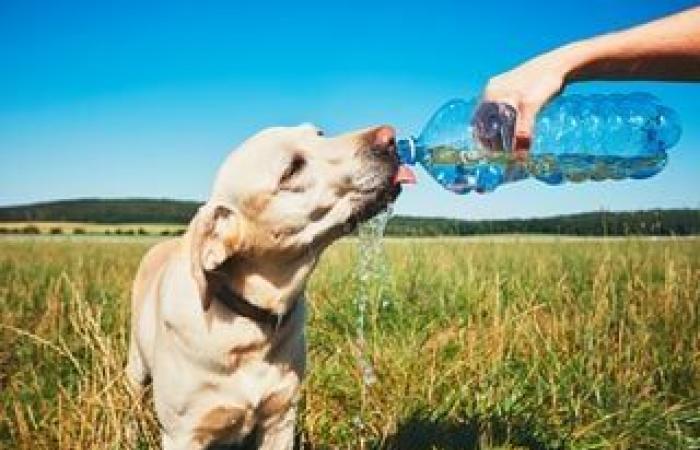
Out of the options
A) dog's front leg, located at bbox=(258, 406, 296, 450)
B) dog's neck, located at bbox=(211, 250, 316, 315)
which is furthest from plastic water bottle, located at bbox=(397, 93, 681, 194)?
dog's front leg, located at bbox=(258, 406, 296, 450)

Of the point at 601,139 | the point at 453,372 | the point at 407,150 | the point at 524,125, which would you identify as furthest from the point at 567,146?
the point at 524,125

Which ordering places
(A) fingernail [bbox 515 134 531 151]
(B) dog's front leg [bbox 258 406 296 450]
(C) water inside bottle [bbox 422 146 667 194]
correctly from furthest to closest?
(C) water inside bottle [bbox 422 146 667 194]
(B) dog's front leg [bbox 258 406 296 450]
(A) fingernail [bbox 515 134 531 151]

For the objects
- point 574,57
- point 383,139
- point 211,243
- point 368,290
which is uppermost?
point 574,57

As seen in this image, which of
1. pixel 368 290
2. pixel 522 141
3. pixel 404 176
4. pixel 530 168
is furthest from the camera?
pixel 368 290

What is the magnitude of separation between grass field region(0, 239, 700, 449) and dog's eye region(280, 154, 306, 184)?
1.30m

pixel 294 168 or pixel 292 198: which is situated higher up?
pixel 294 168

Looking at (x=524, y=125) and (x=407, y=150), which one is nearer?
(x=524, y=125)

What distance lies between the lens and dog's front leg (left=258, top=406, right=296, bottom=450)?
4.24 m

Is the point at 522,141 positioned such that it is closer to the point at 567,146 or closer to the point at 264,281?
the point at 264,281

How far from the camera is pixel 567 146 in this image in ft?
16.1

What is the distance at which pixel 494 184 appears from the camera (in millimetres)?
4414

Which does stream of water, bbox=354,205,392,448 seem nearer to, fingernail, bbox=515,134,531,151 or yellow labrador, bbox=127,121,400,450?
yellow labrador, bbox=127,121,400,450

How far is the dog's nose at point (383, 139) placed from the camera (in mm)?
3895

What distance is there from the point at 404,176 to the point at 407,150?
0.38 meters
